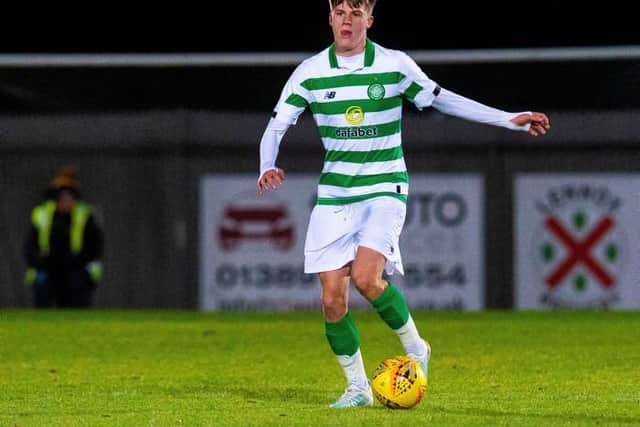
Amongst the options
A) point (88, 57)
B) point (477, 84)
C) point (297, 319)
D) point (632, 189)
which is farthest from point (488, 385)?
point (88, 57)

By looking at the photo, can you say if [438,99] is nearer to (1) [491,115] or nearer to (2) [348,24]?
(1) [491,115]

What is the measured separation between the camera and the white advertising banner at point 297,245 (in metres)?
15.9

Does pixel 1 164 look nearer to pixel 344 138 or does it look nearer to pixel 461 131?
pixel 461 131

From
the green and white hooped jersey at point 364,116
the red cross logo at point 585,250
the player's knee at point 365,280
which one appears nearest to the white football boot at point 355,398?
the player's knee at point 365,280

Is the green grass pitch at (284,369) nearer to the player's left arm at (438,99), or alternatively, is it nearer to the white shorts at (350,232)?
the white shorts at (350,232)

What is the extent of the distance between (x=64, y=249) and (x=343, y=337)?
8476mm

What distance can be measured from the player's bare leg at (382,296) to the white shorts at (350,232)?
6 centimetres

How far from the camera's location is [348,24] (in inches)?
317

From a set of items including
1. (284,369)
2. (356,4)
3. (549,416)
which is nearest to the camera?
(549,416)

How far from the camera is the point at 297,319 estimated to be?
14.7 meters

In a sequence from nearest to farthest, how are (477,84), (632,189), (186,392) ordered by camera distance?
(186,392) → (632,189) → (477,84)

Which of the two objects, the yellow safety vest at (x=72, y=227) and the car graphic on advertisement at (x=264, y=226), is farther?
the car graphic on advertisement at (x=264, y=226)

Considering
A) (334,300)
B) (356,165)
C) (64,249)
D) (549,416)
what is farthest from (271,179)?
(64,249)

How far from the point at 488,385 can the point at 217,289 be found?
24.6 ft
